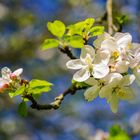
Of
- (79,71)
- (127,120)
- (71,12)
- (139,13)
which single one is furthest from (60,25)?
(71,12)

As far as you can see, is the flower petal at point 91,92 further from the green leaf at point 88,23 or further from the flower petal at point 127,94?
the green leaf at point 88,23

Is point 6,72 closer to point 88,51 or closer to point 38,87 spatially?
point 38,87

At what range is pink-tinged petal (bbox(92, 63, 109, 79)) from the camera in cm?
124

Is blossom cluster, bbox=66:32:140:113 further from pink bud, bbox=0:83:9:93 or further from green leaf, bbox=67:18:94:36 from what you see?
pink bud, bbox=0:83:9:93

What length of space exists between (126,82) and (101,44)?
0.13 metres

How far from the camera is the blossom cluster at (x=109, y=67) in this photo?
1.26m

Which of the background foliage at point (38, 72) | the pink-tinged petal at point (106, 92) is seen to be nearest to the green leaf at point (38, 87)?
the pink-tinged petal at point (106, 92)

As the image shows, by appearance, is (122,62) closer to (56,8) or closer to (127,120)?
(127,120)

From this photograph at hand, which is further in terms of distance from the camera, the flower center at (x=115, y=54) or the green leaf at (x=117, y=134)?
→ the flower center at (x=115, y=54)

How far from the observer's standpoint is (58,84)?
17.1 ft

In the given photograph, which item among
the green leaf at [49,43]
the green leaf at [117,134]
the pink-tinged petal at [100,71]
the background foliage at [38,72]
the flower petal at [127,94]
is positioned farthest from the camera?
the background foliage at [38,72]

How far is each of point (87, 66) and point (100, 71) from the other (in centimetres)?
8

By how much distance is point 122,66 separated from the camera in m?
1.25

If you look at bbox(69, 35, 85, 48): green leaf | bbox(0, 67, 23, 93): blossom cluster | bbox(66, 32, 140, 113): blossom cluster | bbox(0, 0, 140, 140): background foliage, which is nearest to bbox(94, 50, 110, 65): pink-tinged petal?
bbox(66, 32, 140, 113): blossom cluster
